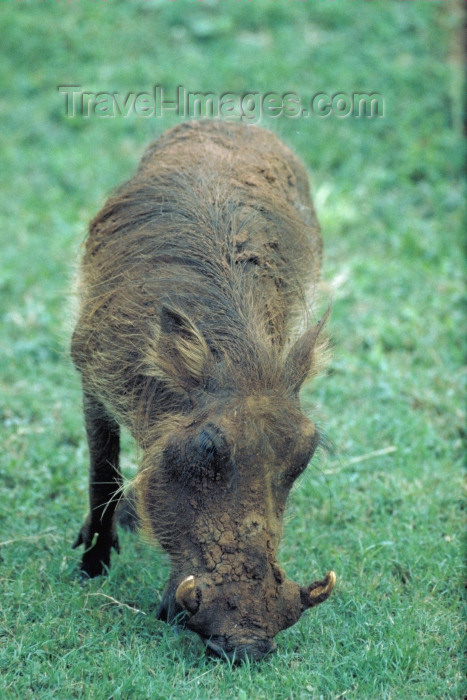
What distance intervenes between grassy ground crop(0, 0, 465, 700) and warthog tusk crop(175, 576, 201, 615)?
1.10ft

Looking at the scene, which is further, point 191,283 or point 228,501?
point 191,283

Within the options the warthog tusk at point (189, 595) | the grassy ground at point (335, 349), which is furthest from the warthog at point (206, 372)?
the grassy ground at point (335, 349)

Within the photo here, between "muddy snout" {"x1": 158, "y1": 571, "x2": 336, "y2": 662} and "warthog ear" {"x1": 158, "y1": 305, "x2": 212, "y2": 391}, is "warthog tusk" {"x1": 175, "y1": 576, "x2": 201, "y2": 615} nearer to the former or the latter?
"muddy snout" {"x1": 158, "y1": 571, "x2": 336, "y2": 662}

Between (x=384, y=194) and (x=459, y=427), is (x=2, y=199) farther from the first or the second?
(x=459, y=427)

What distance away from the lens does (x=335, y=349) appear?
4.35 metres

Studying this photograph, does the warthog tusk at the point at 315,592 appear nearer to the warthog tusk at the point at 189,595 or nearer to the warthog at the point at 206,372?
the warthog at the point at 206,372

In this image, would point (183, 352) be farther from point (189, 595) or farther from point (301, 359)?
point (189, 595)

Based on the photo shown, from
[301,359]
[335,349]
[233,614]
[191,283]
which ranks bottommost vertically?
[233,614]

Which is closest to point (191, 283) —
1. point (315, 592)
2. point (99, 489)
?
point (99, 489)

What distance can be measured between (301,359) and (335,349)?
3.46 feet

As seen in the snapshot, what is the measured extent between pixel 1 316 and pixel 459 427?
3.22 metres

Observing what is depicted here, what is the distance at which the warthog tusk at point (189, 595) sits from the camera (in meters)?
2.85

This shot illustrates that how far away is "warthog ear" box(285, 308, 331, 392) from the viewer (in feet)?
10.8

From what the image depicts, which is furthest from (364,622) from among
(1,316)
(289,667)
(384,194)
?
(384,194)
